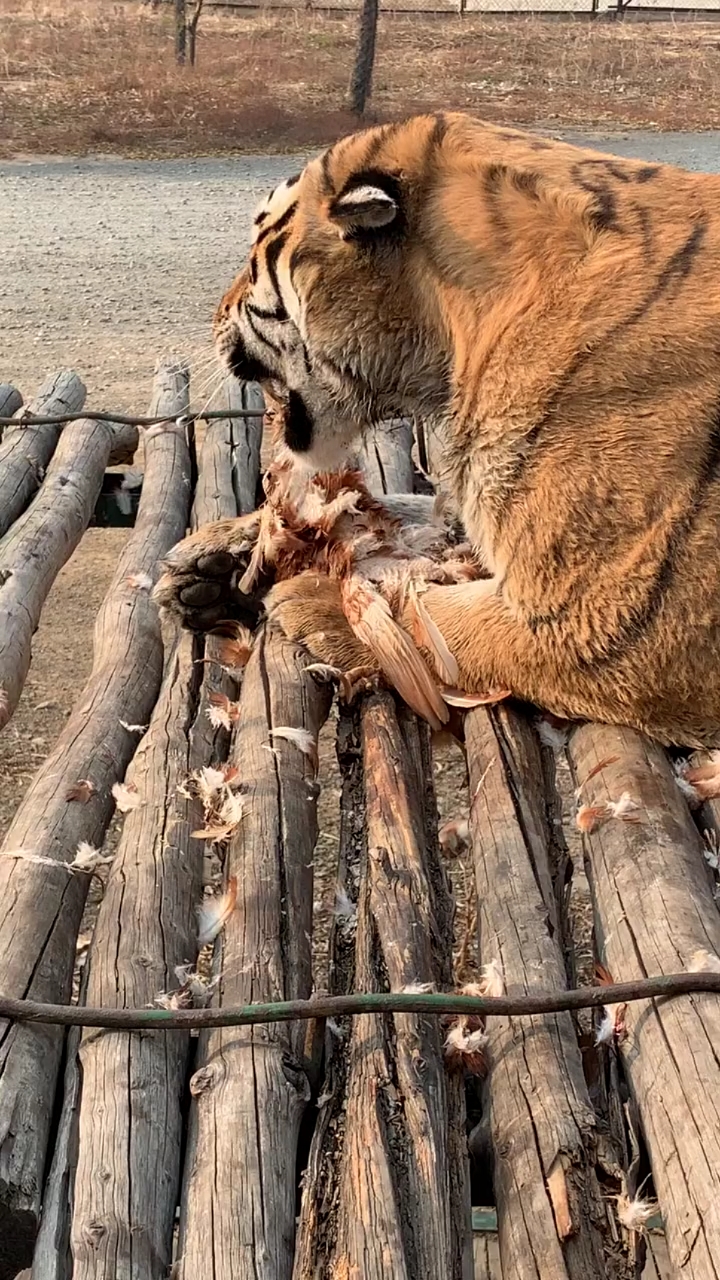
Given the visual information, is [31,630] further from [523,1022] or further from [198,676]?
[523,1022]

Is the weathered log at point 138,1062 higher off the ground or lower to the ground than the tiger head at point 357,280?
lower

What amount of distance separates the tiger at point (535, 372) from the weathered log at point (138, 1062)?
67 cm

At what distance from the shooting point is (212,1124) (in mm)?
1599

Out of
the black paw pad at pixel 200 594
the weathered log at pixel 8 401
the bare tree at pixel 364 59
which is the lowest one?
the black paw pad at pixel 200 594

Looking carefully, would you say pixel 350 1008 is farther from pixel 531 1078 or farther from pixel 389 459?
pixel 389 459

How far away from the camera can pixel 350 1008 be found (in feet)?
5.40

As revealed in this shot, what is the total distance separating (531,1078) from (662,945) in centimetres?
30

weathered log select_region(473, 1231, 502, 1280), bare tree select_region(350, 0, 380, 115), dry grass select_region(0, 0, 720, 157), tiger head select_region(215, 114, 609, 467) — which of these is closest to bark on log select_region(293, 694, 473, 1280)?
weathered log select_region(473, 1231, 502, 1280)

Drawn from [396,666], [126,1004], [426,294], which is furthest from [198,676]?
[126,1004]

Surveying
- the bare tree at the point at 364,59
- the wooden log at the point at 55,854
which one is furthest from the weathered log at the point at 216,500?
the bare tree at the point at 364,59

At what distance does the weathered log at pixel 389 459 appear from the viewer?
3828 millimetres

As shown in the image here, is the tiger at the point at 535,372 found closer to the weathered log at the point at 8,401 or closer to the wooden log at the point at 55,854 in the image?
the wooden log at the point at 55,854

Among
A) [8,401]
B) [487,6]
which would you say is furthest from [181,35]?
[8,401]

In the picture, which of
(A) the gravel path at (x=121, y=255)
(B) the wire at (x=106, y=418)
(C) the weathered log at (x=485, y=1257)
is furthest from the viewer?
(A) the gravel path at (x=121, y=255)
